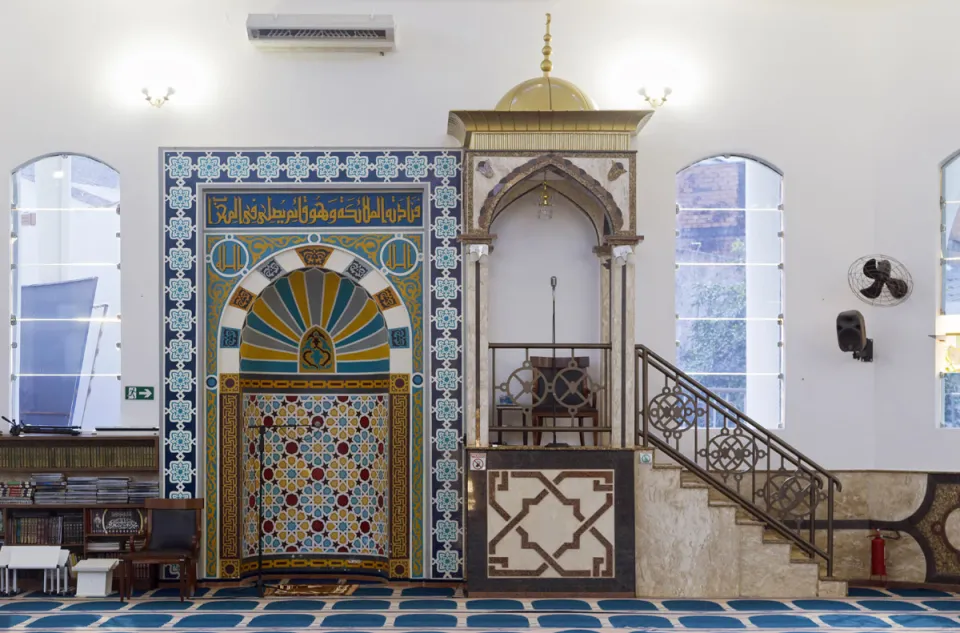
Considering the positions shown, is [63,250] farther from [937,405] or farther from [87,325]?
[937,405]

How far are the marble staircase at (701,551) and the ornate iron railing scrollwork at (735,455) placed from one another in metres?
0.14

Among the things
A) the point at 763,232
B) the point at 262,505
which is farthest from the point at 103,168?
the point at 763,232

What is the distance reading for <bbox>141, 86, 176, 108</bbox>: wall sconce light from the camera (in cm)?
694

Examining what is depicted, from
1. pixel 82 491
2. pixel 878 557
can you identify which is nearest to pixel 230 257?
pixel 82 491

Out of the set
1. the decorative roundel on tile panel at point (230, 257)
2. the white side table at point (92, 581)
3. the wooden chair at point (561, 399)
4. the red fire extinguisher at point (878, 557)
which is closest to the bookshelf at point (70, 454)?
the white side table at point (92, 581)

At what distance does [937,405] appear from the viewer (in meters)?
6.92

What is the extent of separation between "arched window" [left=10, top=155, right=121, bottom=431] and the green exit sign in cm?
13

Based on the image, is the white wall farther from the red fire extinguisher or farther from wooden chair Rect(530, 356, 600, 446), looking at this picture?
wooden chair Rect(530, 356, 600, 446)

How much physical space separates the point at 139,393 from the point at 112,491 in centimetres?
64

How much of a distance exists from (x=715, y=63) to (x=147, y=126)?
12.3ft

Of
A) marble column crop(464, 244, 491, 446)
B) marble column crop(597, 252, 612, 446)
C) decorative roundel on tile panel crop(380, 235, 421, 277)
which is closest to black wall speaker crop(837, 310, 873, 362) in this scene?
marble column crop(597, 252, 612, 446)

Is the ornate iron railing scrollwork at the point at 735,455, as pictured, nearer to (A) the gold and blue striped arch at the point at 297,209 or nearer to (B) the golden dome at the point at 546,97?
(B) the golden dome at the point at 546,97

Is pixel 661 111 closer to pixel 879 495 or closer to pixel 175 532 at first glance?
pixel 879 495

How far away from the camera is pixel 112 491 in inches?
270
